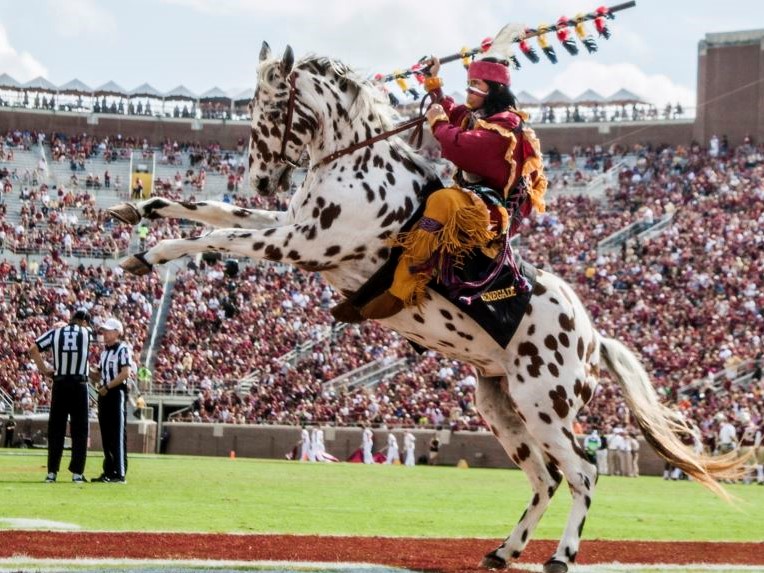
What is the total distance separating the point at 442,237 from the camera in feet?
28.5

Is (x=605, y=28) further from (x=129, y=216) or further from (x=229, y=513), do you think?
(x=229, y=513)

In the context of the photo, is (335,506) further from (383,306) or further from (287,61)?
(287,61)

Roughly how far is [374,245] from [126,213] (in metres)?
1.74

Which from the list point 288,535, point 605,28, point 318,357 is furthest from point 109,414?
point 318,357

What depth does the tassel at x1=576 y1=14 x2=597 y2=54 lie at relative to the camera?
9867 mm

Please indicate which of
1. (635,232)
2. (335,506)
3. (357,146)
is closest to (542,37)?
(357,146)

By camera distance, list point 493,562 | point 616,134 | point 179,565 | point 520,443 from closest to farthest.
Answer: point 179,565, point 493,562, point 520,443, point 616,134

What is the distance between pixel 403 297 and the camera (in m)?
8.64

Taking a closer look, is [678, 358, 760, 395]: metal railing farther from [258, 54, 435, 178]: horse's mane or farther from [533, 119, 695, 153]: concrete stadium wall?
[258, 54, 435, 178]: horse's mane

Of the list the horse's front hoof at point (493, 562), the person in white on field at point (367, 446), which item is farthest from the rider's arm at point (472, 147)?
the person in white on field at point (367, 446)

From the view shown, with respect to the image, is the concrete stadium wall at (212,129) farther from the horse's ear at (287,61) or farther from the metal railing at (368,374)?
the horse's ear at (287,61)

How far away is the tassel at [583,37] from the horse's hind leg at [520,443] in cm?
273

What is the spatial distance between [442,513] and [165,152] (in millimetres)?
48970

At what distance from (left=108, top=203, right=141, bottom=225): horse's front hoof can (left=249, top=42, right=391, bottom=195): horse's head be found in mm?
1067
